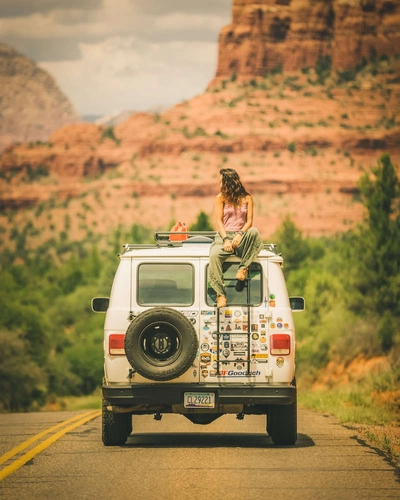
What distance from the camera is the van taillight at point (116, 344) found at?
1170 centimetres

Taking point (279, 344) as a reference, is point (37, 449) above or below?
below

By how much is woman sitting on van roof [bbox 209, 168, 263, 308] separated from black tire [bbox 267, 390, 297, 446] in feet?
5.08

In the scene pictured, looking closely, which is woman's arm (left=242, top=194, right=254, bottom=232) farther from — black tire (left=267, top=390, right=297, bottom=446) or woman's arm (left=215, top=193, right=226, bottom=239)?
black tire (left=267, top=390, right=297, bottom=446)

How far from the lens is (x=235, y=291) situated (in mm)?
11875

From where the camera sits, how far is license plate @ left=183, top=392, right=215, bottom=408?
1170 cm

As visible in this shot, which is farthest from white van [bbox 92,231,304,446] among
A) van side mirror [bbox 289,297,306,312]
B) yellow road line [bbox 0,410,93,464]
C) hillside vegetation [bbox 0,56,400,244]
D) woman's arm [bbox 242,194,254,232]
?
hillside vegetation [bbox 0,56,400,244]

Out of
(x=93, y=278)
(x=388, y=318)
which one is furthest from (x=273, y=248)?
(x=93, y=278)

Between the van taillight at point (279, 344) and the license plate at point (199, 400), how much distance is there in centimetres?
78

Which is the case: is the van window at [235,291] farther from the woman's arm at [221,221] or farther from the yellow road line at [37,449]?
the yellow road line at [37,449]

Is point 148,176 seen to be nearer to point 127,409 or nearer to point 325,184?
point 325,184

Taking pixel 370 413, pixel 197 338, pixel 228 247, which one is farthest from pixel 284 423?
pixel 370 413

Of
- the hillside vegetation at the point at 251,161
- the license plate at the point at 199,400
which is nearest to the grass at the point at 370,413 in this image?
the license plate at the point at 199,400

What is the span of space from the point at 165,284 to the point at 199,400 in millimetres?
1267

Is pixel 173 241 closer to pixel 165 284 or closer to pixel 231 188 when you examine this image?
pixel 231 188
